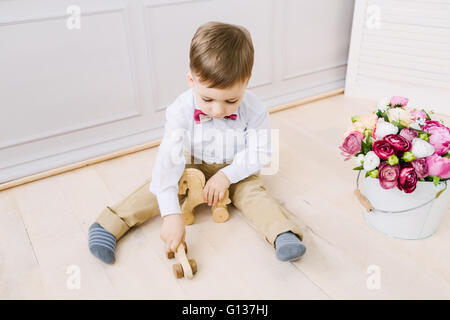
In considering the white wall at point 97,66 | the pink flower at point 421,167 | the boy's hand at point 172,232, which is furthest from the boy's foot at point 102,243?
the pink flower at point 421,167

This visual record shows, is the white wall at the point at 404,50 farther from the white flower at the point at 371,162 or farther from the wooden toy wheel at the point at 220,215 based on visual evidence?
the wooden toy wheel at the point at 220,215

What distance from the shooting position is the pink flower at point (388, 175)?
98cm

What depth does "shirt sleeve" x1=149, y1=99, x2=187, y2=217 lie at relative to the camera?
1.08m

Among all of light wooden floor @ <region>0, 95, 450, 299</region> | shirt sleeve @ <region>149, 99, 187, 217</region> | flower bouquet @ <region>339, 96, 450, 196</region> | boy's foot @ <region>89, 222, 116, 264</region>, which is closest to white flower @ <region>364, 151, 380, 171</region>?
flower bouquet @ <region>339, 96, 450, 196</region>

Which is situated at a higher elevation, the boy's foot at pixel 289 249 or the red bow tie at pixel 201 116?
the red bow tie at pixel 201 116

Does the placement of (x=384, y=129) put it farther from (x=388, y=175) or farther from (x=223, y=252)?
(x=223, y=252)

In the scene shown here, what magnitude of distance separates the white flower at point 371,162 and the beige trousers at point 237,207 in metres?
0.25

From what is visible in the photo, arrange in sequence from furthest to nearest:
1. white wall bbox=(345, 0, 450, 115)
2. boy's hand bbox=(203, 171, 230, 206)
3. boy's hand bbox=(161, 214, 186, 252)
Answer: white wall bbox=(345, 0, 450, 115) < boy's hand bbox=(203, 171, 230, 206) < boy's hand bbox=(161, 214, 186, 252)

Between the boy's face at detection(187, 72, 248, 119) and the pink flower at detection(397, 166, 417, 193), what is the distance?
1.45 feet

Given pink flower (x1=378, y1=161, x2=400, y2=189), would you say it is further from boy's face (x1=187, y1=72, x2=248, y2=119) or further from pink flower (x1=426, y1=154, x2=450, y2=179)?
boy's face (x1=187, y1=72, x2=248, y2=119)

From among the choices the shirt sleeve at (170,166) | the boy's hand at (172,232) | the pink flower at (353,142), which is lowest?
the boy's hand at (172,232)

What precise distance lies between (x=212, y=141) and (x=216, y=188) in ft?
0.48
